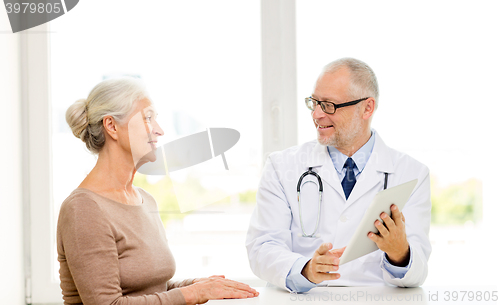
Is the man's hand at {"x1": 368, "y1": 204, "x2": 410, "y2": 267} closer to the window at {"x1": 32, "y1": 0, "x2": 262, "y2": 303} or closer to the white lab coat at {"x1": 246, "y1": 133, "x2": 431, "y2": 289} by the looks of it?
the white lab coat at {"x1": 246, "y1": 133, "x2": 431, "y2": 289}

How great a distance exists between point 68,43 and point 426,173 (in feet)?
6.39

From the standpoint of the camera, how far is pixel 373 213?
1.17 metres

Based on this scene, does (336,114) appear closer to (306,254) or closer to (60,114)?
(306,254)

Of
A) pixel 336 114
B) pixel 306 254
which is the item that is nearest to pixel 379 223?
pixel 306 254

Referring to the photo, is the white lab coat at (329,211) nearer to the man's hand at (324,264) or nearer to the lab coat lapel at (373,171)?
the lab coat lapel at (373,171)

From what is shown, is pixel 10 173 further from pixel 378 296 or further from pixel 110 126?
pixel 378 296

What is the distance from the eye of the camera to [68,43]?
7.29 feet

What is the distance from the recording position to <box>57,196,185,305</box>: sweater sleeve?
120 cm

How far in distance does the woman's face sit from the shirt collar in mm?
739

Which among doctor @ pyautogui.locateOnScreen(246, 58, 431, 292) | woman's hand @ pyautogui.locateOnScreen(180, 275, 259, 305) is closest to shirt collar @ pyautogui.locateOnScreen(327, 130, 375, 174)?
doctor @ pyautogui.locateOnScreen(246, 58, 431, 292)

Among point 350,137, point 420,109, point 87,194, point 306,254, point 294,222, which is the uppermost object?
point 420,109

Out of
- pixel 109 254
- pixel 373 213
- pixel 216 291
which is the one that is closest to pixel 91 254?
pixel 109 254

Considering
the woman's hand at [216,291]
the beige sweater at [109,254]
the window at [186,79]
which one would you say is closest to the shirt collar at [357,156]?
the window at [186,79]

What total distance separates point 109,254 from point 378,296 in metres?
0.85
